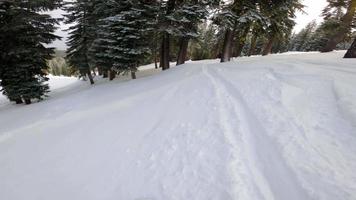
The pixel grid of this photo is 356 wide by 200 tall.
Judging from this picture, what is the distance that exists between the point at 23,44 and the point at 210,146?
14.3 m

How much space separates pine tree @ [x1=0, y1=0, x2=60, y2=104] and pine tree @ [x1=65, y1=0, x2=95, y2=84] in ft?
9.58

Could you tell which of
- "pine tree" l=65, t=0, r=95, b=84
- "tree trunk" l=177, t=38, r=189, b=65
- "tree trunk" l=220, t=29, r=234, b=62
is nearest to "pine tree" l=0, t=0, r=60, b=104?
"pine tree" l=65, t=0, r=95, b=84

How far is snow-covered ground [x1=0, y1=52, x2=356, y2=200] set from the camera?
154 inches

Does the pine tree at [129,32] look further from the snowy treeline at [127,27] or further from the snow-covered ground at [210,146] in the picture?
the snow-covered ground at [210,146]

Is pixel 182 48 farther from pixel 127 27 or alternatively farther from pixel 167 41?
pixel 127 27

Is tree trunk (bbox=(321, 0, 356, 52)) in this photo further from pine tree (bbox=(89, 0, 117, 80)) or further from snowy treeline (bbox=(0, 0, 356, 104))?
pine tree (bbox=(89, 0, 117, 80))

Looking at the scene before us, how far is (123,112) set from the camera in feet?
27.3

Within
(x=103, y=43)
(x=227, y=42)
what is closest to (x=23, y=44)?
(x=103, y=43)

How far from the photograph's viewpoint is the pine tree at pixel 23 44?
44.4 feet

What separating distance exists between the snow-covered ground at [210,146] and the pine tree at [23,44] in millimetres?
6590

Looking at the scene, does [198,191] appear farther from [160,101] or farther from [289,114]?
[160,101]

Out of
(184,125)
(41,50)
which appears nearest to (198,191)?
(184,125)

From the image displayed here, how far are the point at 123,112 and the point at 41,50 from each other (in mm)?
9795

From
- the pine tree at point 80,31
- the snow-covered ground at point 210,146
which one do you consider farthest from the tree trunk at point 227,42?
the pine tree at point 80,31
